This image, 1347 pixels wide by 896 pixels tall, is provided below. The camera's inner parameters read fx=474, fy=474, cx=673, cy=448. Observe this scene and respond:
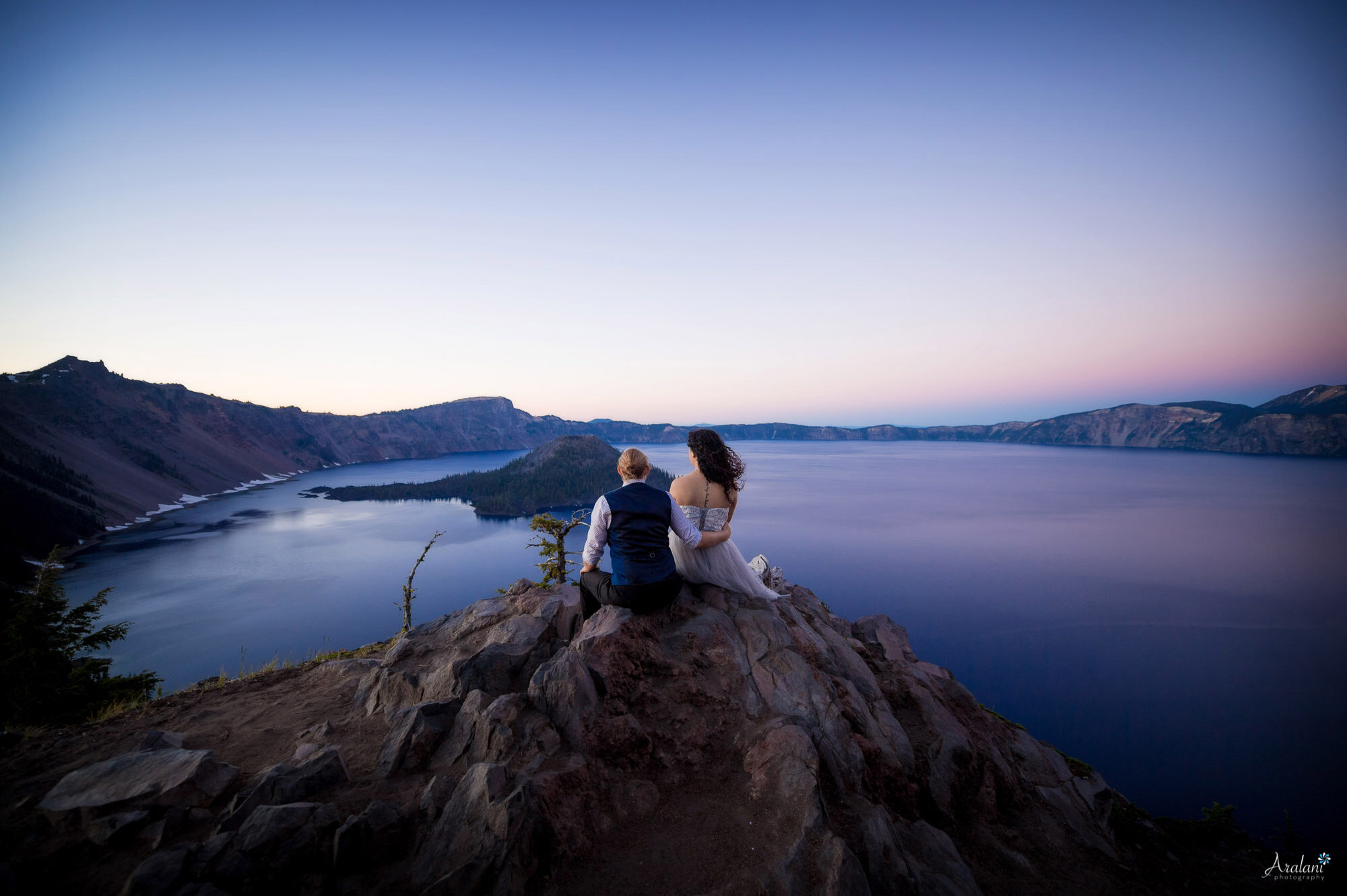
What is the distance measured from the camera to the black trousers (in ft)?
23.0

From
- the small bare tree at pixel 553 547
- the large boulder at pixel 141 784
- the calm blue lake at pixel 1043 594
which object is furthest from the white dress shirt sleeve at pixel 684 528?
the calm blue lake at pixel 1043 594

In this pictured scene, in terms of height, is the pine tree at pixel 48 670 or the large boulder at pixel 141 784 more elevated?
the large boulder at pixel 141 784

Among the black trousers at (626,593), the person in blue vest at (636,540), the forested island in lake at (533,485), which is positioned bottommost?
the forested island in lake at (533,485)

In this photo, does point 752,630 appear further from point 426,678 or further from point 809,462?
point 809,462

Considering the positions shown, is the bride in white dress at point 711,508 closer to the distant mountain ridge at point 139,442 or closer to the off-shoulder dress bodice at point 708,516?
the off-shoulder dress bodice at point 708,516

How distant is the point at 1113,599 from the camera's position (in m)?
48.3

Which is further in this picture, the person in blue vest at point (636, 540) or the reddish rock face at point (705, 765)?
the person in blue vest at point (636, 540)

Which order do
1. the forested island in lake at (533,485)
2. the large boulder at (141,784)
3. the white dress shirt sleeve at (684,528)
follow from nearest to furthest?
1. the large boulder at (141,784)
2. the white dress shirt sleeve at (684,528)
3. the forested island in lake at (533,485)

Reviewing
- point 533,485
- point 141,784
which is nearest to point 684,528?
point 141,784

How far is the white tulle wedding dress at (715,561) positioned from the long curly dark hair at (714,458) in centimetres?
49

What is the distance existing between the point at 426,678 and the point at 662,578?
4.52 meters

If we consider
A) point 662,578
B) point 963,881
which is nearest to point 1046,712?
point 963,881

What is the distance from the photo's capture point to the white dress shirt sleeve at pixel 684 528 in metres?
7.19

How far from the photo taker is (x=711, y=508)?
7844 millimetres
